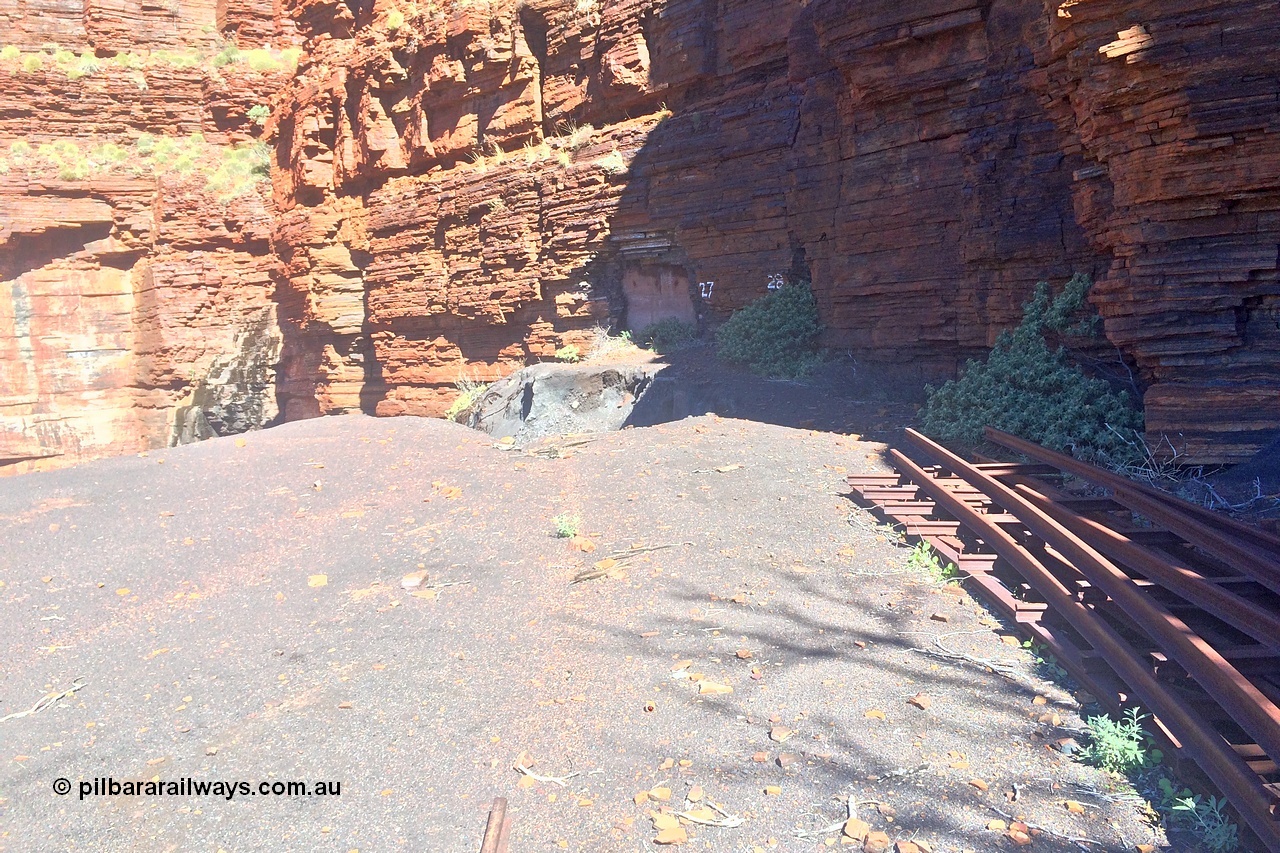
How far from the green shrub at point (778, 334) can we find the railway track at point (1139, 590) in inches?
236

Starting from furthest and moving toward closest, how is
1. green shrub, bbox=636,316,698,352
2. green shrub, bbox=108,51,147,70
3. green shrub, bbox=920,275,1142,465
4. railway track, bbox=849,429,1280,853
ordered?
green shrub, bbox=108,51,147,70 < green shrub, bbox=636,316,698,352 < green shrub, bbox=920,275,1142,465 < railway track, bbox=849,429,1280,853

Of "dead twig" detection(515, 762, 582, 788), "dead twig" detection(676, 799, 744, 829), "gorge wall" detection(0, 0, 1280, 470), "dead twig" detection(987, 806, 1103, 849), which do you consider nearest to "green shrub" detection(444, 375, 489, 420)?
"gorge wall" detection(0, 0, 1280, 470)

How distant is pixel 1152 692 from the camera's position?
11.0 feet

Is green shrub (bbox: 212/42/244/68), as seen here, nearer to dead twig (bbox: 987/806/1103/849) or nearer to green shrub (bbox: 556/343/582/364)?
green shrub (bbox: 556/343/582/364)

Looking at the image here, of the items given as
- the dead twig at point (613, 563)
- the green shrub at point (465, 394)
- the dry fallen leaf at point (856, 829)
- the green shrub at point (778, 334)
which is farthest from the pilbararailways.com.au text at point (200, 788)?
the green shrub at point (465, 394)

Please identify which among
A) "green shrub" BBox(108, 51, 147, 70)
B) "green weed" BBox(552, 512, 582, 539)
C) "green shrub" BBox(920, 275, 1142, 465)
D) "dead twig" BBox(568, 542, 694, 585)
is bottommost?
"dead twig" BBox(568, 542, 694, 585)

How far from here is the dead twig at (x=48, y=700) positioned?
418cm

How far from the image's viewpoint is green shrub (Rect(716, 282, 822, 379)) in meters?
12.9

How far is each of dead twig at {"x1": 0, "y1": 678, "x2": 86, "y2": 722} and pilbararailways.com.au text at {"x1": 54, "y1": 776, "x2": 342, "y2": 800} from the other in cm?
96

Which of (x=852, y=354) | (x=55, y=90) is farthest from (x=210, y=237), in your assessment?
(x=852, y=354)

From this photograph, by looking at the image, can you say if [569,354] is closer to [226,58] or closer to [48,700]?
[48,700]

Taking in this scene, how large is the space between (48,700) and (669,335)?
1178 centimetres

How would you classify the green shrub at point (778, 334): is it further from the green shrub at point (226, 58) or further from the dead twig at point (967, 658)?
the green shrub at point (226, 58)

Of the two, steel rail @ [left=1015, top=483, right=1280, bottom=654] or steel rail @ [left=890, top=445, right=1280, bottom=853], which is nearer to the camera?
steel rail @ [left=890, top=445, right=1280, bottom=853]
